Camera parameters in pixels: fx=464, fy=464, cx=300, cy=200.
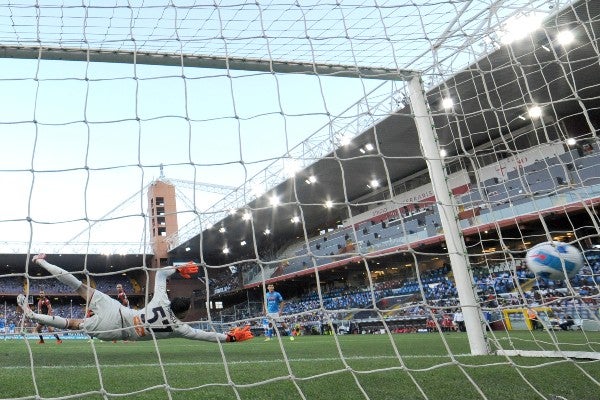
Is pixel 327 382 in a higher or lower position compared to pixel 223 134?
lower

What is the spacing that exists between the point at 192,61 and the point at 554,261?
133 inches

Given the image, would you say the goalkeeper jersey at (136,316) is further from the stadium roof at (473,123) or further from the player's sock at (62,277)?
the stadium roof at (473,123)

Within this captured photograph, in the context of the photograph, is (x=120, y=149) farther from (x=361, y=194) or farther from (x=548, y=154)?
(x=361, y=194)

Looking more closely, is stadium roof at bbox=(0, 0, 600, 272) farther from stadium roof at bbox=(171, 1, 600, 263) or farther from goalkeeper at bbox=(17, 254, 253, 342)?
goalkeeper at bbox=(17, 254, 253, 342)

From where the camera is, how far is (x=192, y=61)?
3.80 m

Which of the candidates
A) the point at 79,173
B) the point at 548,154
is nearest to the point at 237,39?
the point at 79,173

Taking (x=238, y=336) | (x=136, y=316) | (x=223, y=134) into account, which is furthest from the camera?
(x=238, y=336)

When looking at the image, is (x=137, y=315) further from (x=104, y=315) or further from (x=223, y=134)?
(x=223, y=134)

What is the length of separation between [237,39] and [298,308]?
2018cm

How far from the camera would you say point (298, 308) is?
74.7 feet

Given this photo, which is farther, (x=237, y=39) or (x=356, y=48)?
(x=356, y=48)

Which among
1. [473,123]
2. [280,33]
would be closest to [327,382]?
[280,33]

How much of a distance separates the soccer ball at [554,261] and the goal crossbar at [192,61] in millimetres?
2064

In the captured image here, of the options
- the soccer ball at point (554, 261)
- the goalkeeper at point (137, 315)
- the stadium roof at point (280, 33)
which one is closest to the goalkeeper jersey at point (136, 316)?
the goalkeeper at point (137, 315)
